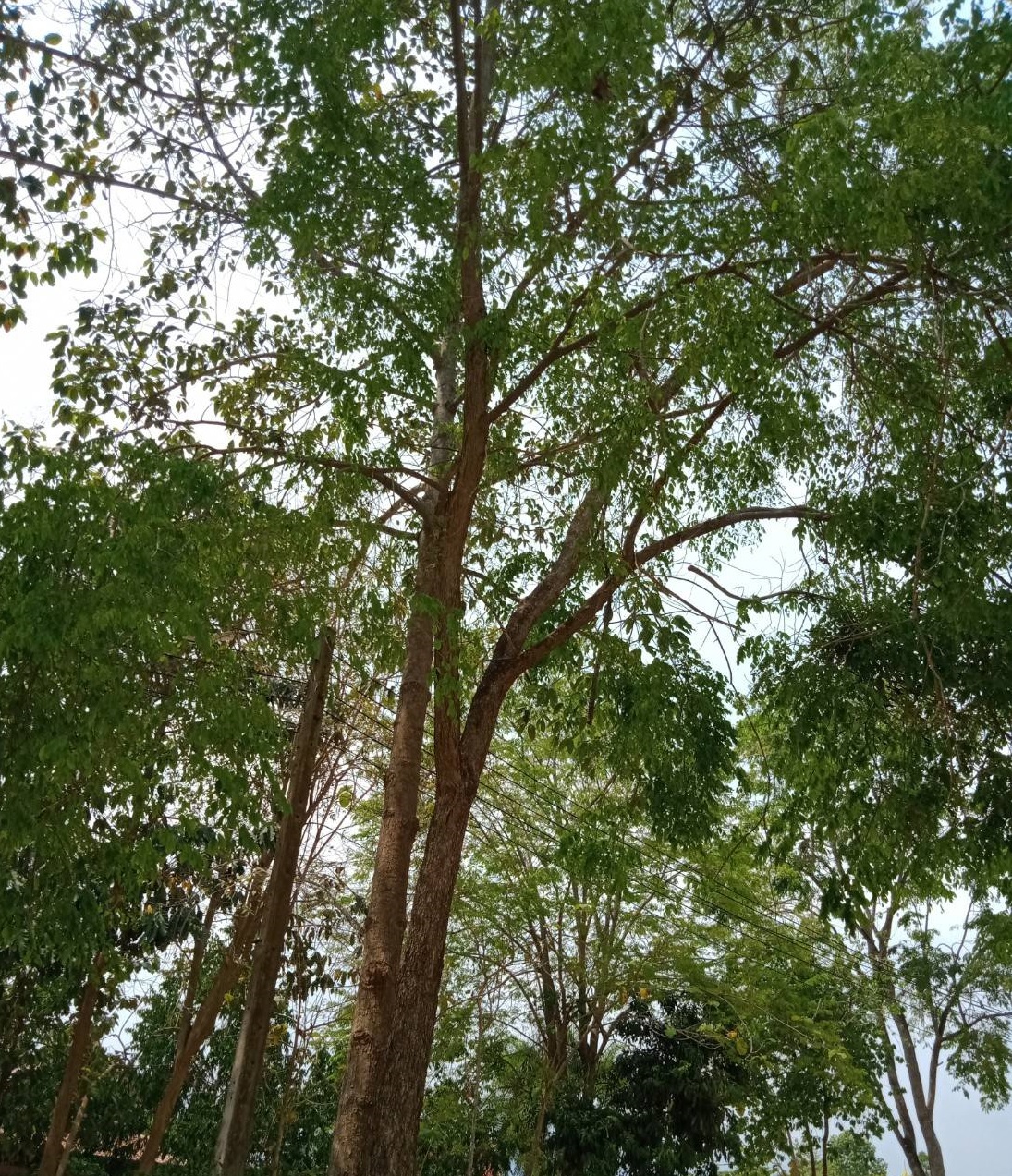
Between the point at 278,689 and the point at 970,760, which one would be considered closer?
the point at 970,760

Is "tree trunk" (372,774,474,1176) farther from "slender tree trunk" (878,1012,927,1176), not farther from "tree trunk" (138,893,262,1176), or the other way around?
"slender tree trunk" (878,1012,927,1176)

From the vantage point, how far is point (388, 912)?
6.85 meters

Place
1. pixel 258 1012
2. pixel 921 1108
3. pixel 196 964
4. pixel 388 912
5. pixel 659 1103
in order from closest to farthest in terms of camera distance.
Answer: pixel 388 912 → pixel 258 1012 → pixel 196 964 → pixel 659 1103 → pixel 921 1108

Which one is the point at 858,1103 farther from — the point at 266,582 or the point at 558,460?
the point at 266,582

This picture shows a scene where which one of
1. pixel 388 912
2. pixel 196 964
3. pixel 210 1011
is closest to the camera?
pixel 388 912

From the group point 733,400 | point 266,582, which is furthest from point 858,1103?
point 266,582

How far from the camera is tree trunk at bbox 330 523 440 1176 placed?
598cm

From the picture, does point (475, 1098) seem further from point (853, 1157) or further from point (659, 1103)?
point (853, 1157)

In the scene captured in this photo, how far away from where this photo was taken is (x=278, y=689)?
8.46 meters

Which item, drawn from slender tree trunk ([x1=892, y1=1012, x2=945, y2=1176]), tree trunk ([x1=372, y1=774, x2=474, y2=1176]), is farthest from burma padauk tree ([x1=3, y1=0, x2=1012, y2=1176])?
slender tree trunk ([x1=892, y1=1012, x2=945, y2=1176])

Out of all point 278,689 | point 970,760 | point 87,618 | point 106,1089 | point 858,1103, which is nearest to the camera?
point 87,618

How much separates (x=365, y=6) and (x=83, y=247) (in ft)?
6.01

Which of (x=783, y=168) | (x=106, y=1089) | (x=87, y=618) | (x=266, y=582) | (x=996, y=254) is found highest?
(x=783, y=168)

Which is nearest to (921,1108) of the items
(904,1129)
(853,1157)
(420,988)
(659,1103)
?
(904,1129)
